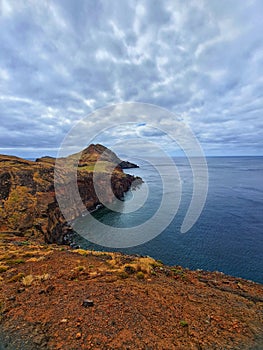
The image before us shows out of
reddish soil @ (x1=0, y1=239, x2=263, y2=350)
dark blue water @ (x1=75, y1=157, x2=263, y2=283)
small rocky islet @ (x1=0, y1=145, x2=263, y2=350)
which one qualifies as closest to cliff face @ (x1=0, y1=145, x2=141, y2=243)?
dark blue water @ (x1=75, y1=157, x2=263, y2=283)

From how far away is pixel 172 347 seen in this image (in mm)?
7598

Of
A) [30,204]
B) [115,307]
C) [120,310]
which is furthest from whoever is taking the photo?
[30,204]

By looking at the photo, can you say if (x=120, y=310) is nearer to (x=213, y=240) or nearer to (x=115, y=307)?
(x=115, y=307)

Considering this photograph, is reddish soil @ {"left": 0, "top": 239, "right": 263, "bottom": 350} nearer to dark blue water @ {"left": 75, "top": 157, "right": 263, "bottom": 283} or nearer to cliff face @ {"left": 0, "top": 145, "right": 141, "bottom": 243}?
dark blue water @ {"left": 75, "top": 157, "right": 263, "bottom": 283}

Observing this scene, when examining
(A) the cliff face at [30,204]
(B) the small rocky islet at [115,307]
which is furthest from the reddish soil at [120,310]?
(A) the cliff face at [30,204]

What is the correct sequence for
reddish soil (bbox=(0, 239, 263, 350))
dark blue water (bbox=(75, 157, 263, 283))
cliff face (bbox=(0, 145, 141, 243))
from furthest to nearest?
cliff face (bbox=(0, 145, 141, 243))
dark blue water (bbox=(75, 157, 263, 283))
reddish soil (bbox=(0, 239, 263, 350))

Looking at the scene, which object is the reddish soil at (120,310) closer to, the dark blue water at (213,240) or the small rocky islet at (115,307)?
the small rocky islet at (115,307)

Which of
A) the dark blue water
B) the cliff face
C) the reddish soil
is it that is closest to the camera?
the reddish soil

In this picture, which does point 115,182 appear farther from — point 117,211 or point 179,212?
point 179,212

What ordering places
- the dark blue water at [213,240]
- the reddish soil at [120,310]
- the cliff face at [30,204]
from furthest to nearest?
the cliff face at [30,204] → the dark blue water at [213,240] → the reddish soil at [120,310]

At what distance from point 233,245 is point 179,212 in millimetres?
19354

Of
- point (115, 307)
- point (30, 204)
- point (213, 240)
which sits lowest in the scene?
point (213, 240)

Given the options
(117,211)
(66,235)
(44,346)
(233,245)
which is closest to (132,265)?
(44,346)

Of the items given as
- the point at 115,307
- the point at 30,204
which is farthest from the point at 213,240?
the point at 30,204
